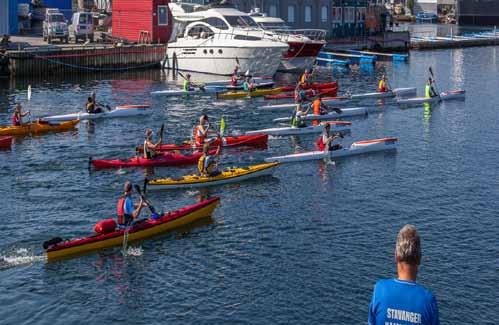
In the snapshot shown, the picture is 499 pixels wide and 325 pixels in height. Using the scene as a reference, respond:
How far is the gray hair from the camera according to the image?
26.5ft

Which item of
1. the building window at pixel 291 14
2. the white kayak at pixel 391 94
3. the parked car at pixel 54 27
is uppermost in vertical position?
the building window at pixel 291 14

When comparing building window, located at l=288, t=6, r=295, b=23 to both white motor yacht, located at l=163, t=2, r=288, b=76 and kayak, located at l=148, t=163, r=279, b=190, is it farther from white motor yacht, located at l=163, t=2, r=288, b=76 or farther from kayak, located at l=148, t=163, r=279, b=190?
kayak, located at l=148, t=163, r=279, b=190

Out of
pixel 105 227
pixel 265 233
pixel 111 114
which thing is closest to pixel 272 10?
pixel 111 114

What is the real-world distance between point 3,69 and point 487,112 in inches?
1524

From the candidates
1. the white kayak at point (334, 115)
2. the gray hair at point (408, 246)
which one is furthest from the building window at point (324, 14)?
the gray hair at point (408, 246)

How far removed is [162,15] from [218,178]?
46391 mm

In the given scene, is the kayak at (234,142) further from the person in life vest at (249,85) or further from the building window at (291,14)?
the building window at (291,14)

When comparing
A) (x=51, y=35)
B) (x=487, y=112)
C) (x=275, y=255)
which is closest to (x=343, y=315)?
(x=275, y=255)

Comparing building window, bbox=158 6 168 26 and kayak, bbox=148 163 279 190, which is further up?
building window, bbox=158 6 168 26

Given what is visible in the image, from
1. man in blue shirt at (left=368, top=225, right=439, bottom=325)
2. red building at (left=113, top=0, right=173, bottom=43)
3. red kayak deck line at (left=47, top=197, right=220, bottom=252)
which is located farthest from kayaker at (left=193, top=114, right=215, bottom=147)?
red building at (left=113, top=0, right=173, bottom=43)

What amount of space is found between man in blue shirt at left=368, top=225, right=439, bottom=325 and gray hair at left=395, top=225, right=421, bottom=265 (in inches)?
0.4

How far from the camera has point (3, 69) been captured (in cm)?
6328

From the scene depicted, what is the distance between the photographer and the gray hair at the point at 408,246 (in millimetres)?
8062

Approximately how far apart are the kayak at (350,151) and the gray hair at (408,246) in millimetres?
27303
